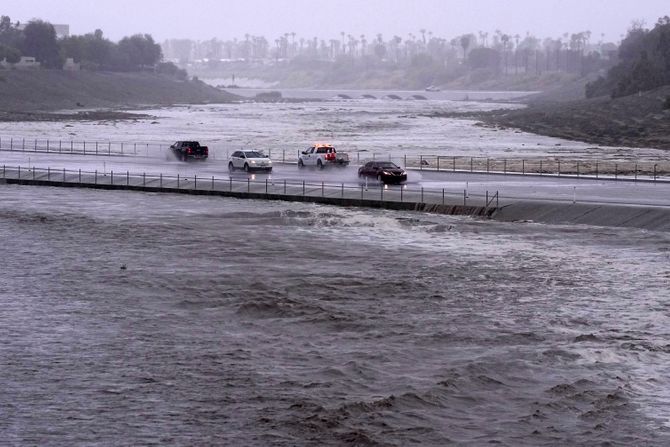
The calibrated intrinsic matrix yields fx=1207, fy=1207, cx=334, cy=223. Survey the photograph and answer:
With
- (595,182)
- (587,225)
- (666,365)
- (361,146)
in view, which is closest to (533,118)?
(361,146)

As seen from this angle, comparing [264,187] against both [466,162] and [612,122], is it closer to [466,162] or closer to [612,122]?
[466,162]

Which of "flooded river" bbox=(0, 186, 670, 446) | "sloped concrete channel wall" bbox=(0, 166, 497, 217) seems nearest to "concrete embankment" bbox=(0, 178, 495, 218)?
"sloped concrete channel wall" bbox=(0, 166, 497, 217)

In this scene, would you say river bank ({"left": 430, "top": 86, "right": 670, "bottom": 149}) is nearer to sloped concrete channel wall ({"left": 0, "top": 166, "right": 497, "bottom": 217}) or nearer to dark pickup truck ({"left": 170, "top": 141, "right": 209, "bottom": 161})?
dark pickup truck ({"left": 170, "top": 141, "right": 209, "bottom": 161})

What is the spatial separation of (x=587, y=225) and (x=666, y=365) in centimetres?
2365

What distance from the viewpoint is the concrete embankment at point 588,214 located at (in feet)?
172

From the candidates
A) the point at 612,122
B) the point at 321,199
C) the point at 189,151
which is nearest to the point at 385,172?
the point at 321,199

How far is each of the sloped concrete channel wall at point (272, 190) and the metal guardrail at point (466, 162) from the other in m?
13.7

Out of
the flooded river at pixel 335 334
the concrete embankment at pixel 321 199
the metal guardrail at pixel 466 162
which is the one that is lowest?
the flooded river at pixel 335 334

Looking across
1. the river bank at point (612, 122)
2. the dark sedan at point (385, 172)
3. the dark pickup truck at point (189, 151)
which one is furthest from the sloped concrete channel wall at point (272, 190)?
the river bank at point (612, 122)

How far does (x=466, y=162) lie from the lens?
293ft

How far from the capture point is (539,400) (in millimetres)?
27312

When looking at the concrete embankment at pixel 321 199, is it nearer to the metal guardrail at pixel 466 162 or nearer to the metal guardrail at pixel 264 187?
the metal guardrail at pixel 264 187

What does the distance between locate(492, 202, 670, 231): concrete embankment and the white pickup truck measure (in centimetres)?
2442

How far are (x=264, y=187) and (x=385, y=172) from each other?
6.99 meters
